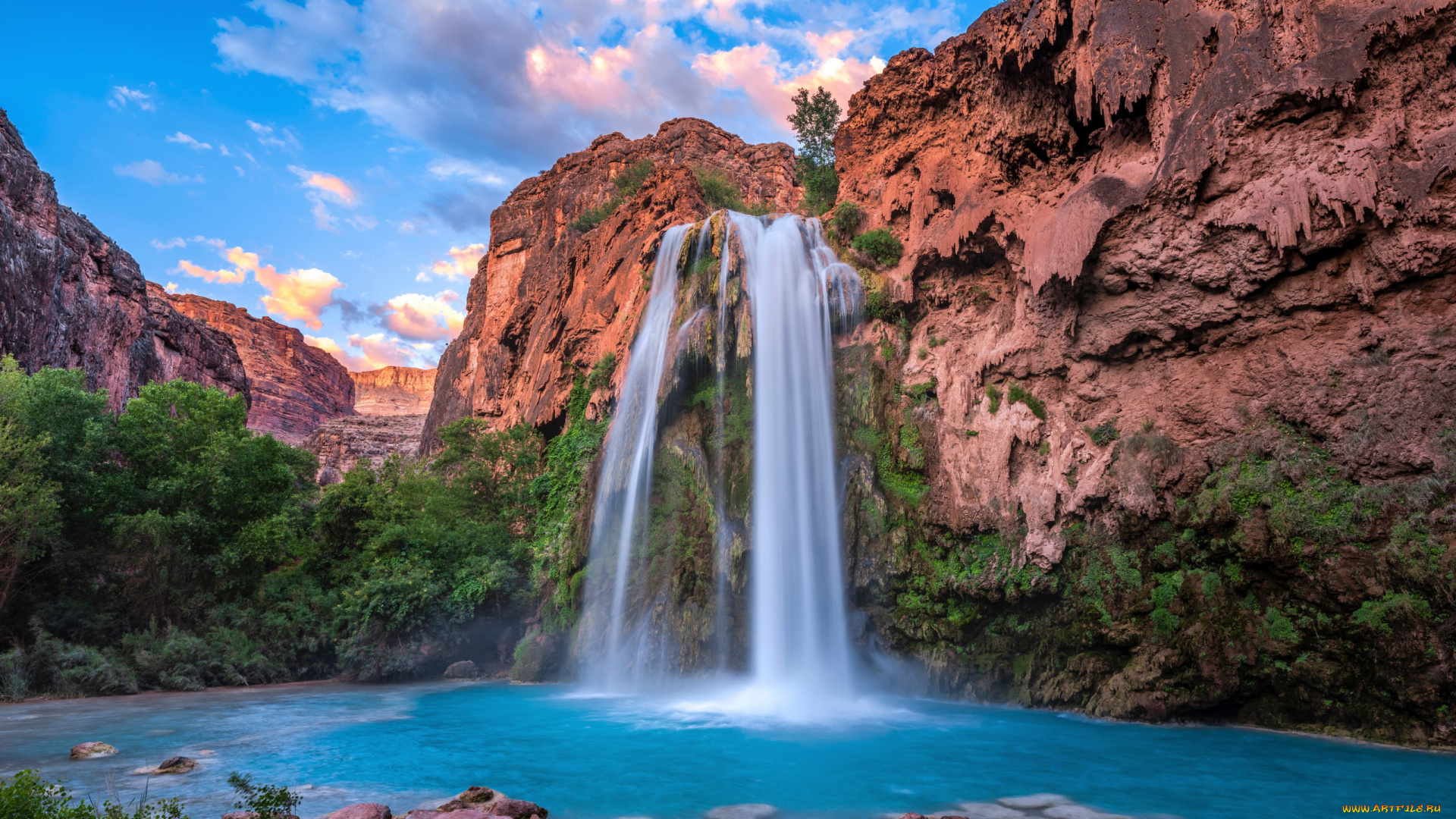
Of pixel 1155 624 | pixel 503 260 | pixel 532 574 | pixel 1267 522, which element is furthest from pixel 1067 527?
pixel 503 260

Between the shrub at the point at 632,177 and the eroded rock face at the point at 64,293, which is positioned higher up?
the shrub at the point at 632,177

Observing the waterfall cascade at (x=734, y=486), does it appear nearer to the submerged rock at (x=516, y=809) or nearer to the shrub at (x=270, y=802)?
the submerged rock at (x=516, y=809)

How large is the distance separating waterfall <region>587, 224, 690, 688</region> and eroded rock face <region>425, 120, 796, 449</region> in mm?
1838

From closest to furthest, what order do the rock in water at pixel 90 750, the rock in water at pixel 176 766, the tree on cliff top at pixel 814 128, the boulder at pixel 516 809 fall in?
the boulder at pixel 516 809 < the rock in water at pixel 176 766 < the rock in water at pixel 90 750 < the tree on cliff top at pixel 814 128

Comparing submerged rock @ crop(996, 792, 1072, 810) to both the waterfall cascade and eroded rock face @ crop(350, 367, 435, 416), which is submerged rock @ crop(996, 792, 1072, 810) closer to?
the waterfall cascade

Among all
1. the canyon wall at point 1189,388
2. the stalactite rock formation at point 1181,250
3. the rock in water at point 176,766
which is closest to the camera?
the rock in water at point 176,766

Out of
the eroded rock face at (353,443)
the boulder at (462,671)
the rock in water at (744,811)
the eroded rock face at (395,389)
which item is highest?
the eroded rock face at (395,389)

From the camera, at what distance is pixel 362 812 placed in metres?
5.55

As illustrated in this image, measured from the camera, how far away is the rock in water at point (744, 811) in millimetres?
6586

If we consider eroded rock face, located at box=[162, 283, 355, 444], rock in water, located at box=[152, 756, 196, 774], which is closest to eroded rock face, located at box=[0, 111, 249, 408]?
rock in water, located at box=[152, 756, 196, 774]

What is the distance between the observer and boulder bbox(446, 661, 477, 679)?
796 inches

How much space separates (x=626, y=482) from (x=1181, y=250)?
14.0 meters

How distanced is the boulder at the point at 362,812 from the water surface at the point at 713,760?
50.1 inches

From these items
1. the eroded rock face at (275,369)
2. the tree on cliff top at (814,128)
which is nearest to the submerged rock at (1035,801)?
the tree on cliff top at (814,128)
